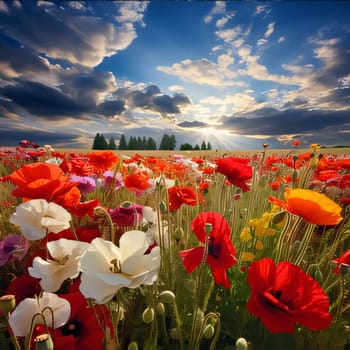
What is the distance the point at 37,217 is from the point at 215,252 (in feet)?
1.64

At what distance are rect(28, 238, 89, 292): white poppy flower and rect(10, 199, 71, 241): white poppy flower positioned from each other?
6cm

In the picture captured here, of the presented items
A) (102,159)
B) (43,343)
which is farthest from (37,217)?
(102,159)

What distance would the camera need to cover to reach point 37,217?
675 mm

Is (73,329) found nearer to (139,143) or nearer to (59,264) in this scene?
(59,264)

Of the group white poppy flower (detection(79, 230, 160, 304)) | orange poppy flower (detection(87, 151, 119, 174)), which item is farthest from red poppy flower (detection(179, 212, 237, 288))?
orange poppy flower (detection(87, 151, 119, 174))

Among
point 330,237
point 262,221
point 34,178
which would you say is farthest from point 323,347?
point 330,237

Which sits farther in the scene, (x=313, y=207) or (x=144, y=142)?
(x=144, y=142)

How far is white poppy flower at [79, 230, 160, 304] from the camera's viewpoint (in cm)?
49

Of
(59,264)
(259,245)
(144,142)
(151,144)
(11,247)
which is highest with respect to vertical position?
(59,264)

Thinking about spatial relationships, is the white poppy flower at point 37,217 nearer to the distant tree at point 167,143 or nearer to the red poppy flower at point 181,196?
the red poppy flower at point 181,196

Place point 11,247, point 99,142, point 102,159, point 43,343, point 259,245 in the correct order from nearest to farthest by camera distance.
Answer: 1. point 43,343
2. point 11,247
3. point 259,245
4. point 102,159
5. point 99,142

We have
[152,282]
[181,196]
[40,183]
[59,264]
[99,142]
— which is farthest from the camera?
[99,142]

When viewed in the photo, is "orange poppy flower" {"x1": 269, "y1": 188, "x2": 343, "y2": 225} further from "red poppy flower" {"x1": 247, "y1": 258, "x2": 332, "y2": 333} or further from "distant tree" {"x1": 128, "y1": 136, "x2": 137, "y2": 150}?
"distant tree" {"x1": 128, "y1": 136, "x2": 137, "y2": 150}

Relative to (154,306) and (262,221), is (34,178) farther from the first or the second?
(262,221)
